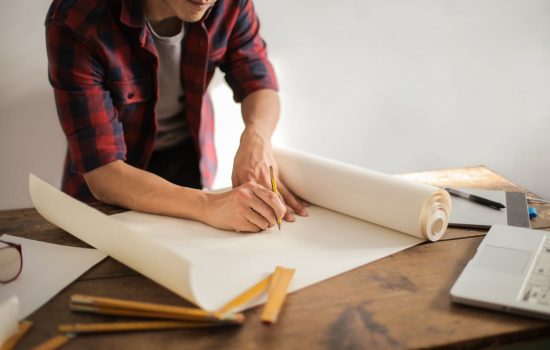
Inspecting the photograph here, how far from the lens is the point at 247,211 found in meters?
1.27

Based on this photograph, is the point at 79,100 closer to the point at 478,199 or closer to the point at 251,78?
the point at 251,78

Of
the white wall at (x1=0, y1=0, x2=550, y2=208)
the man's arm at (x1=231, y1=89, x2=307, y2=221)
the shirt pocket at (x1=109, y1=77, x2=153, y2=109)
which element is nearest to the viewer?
the man's arm at (x1=231, y1=89, x2=307, y2=221)

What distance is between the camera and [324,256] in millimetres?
1151

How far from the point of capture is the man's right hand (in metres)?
1.26

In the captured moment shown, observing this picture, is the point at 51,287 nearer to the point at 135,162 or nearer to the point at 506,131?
the point at 135,162

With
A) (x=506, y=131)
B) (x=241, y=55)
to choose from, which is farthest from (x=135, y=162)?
(x=506, y=131)

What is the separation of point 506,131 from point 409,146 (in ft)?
1.58

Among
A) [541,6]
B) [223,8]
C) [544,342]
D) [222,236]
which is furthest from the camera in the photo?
[541,6]

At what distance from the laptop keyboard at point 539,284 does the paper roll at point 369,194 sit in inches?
9.0

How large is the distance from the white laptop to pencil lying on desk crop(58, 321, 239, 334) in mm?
403

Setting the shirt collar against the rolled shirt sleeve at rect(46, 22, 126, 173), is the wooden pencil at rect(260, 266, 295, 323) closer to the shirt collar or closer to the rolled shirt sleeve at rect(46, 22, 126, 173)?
the rolled shirt sleeve at rect(46, 22, 126, 173)

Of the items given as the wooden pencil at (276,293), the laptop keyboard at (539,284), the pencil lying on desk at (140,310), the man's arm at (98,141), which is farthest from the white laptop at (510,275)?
the man's arm at (98,141)

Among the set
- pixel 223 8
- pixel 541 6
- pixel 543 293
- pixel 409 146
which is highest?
pixel 541 6

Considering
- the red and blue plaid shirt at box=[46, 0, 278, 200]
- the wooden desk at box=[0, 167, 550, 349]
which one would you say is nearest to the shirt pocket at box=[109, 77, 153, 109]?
the red and blue plaid shirt at box=[46, 0, 278, 200]
